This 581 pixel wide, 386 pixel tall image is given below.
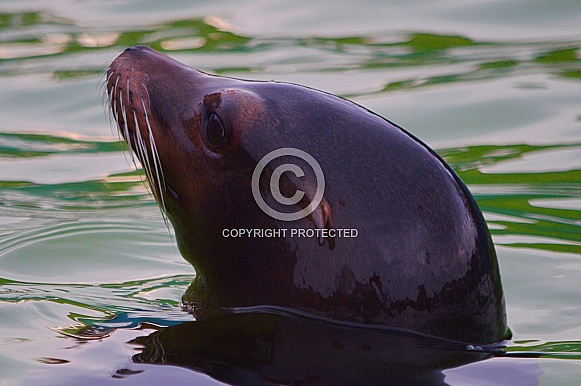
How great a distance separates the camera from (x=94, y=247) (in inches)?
263

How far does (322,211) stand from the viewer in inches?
181

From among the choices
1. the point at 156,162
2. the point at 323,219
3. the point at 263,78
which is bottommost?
the point at 323,219

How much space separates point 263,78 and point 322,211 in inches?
223

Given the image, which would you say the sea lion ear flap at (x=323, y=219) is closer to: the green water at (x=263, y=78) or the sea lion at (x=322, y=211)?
the sea lion at (x=322, y=211)

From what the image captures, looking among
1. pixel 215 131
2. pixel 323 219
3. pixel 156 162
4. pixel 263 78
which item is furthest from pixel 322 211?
pixel 263 78

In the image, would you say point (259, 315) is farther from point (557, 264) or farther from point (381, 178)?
point (557, 264)

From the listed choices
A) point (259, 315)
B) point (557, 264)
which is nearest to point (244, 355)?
point (259, 315)

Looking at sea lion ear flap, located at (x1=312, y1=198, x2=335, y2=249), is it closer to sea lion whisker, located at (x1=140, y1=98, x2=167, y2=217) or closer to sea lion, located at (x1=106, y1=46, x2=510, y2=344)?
sea lion, located at (x1=106, y1=46, x2=510, y2=344)

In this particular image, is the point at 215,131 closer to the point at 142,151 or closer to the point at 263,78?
the point at 142,151

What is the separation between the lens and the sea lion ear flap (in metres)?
4.59

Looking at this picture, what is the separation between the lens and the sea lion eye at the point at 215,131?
15.7 feet

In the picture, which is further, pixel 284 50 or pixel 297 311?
pixel 284 50

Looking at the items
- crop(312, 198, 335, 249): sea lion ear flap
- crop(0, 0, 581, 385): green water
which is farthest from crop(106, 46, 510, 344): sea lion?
crop(0, 0, 581, 385): green water

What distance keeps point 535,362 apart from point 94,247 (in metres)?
2.87
